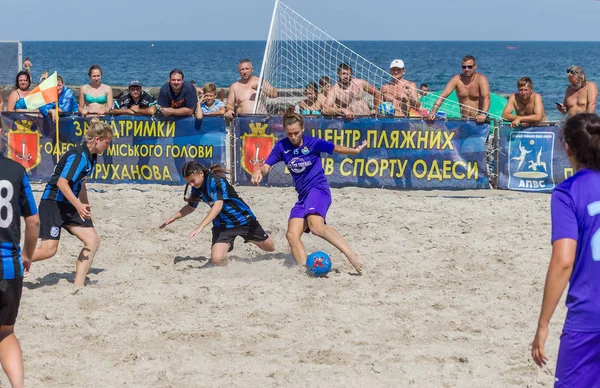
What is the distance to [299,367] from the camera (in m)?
5.10

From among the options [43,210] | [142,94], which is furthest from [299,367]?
[142,94]

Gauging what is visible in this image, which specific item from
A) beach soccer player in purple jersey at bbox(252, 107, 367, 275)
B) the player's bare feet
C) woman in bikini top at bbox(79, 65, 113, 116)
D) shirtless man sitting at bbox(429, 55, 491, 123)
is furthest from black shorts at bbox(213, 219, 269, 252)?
woman in bikini top at bbox(79, 65, 113, 116)

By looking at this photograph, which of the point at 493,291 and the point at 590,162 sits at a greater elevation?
the point at 590,162

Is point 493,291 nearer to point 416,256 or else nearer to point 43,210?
point 416,256

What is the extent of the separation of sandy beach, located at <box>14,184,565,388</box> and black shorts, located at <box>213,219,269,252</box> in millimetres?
240

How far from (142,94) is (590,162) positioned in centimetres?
905

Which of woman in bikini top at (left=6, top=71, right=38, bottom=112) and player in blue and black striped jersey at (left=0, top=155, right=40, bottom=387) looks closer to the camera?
player in blue and black striped jersey at (left=0, top=155, right=40, bottom=387)

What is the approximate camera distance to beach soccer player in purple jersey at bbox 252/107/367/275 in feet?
24.3

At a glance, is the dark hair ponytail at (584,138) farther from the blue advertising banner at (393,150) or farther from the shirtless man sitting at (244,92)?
the shirtless man sitting at (244,92)

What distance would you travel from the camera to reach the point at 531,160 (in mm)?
10609

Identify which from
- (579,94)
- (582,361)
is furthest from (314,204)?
(579,94)

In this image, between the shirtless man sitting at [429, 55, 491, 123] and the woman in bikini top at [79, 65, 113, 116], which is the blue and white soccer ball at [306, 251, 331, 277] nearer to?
the shirtless man sitting at [429, 55, 491, 123]

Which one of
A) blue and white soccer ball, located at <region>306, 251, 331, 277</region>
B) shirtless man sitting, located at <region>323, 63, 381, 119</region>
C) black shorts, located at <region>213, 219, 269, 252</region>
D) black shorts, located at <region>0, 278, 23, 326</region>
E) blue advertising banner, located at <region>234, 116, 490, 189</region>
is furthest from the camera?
shirtless man sitting, located at <region>323, 63, 381, 119</region>

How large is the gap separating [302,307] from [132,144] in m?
5.88
